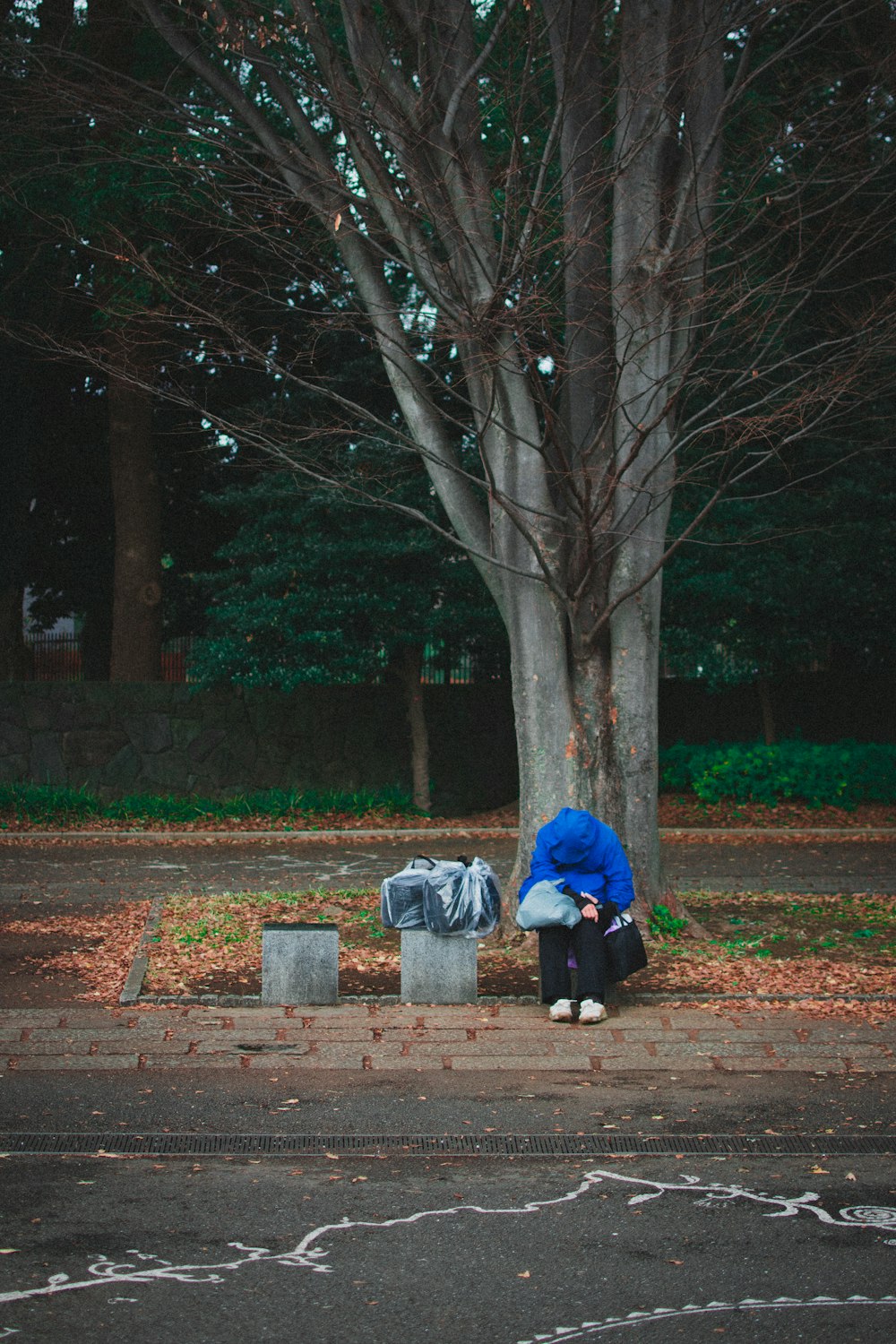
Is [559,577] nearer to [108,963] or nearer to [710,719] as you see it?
[108,963]

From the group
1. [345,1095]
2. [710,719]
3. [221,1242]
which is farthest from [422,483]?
[221,1242]

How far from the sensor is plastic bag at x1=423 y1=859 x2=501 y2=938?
8016mm

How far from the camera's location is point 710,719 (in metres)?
22.5

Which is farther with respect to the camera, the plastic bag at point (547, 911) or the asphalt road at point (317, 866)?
the asphalt road at point (317, 866)

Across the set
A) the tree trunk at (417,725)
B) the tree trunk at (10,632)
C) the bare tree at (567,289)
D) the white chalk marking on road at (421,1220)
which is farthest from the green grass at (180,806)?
the white chalk marking on road at (421,1220)

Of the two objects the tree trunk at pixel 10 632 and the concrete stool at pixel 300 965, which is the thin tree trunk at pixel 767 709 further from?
the concrete stool at pixel 300 965

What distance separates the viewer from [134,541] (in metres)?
20.5

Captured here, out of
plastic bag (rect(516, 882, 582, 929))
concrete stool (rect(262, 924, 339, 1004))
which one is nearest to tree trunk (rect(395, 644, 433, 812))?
concrete stool (rect(262, 924, 339, 1004))

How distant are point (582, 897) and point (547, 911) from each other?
0.23 meters

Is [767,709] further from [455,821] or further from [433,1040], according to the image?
[433,1040]

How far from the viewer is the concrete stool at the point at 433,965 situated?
807 centimetres

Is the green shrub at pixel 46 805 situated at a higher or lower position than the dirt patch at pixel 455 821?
higher

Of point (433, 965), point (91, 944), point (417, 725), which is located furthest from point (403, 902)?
point (417, 725)

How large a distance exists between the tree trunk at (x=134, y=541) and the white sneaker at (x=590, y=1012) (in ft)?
46.5
